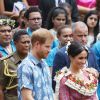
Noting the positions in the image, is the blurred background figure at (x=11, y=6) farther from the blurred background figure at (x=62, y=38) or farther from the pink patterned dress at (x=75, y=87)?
the pink patterned dress at (x=75, y=87)

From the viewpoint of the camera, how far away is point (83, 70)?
22.2 feet

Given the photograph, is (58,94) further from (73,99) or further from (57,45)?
(57,45)

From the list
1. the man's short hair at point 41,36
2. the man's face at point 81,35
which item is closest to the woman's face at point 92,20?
the man's face at point 81,35

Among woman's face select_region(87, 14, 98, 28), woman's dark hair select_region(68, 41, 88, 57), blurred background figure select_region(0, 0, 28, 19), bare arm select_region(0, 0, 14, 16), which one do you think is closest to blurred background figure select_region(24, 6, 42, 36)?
woman's face select_region(87, 14, 98, 28)

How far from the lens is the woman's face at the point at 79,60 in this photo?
6613mm

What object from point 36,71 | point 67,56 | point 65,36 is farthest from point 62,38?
point 36,71

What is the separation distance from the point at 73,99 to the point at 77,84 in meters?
0.19

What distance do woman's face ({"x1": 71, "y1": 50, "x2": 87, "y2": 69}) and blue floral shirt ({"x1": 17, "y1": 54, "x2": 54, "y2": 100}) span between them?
1.88 feet

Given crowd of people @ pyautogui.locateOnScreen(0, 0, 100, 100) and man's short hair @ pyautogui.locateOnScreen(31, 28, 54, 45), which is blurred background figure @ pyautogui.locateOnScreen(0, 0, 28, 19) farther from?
man's short hair @ pyautogui.locateOnScreen(31, 28, 54, 45)

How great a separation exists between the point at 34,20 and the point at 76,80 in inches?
98.3

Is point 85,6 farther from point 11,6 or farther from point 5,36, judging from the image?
point 5,36

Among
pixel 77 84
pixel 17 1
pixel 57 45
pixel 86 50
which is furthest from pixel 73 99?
pixel 17 1

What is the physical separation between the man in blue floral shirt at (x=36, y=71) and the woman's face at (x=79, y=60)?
62cm

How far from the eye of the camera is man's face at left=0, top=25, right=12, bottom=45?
7.71 meters
